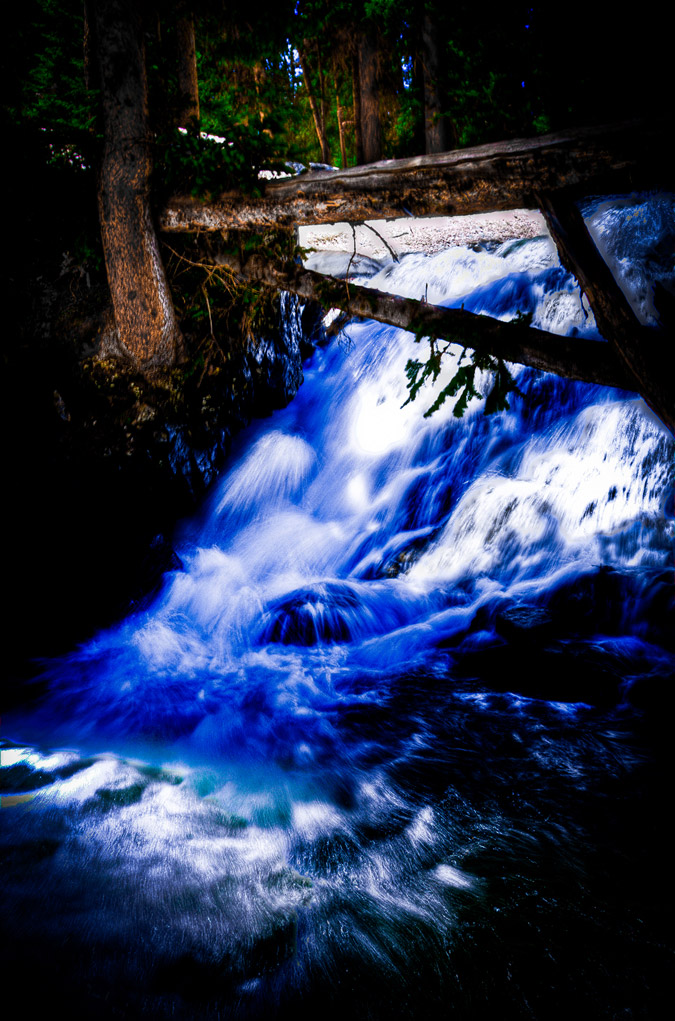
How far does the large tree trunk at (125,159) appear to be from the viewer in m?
5.22

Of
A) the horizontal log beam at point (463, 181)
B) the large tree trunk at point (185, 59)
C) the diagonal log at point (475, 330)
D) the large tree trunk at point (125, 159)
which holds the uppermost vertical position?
the large tree trunk at point (185, 59)

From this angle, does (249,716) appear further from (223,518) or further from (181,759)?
(223,518)

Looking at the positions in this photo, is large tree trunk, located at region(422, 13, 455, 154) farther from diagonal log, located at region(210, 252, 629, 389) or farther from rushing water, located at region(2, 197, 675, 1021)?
rushing water, located at region(2, 197, 675, 1021)

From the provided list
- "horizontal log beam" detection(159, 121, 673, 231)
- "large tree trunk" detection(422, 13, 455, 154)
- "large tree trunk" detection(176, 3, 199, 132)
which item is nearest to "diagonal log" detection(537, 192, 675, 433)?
"horizontal log beam" detection(159, 121, 673, 231)

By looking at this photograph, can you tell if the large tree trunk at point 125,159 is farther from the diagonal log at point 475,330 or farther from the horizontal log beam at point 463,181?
the diagonal log at point 475,330

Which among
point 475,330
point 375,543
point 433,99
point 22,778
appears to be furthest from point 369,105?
point 22,778

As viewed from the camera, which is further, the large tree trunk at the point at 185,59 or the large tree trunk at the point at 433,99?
the large tree trunk at the point at 185,59

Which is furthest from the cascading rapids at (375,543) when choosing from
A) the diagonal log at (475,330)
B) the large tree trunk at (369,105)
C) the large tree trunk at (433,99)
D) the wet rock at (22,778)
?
the large tree trunk at (369,105)

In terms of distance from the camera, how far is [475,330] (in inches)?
168

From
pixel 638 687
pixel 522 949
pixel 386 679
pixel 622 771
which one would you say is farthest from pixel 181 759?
pixel 638 687

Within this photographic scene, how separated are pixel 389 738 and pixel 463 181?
432 cm

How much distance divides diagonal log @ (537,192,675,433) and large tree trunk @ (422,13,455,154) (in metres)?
3.05

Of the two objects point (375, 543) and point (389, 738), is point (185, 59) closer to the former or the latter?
point (375, 543)

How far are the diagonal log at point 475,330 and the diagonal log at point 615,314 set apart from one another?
1.11ft
